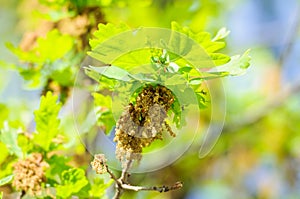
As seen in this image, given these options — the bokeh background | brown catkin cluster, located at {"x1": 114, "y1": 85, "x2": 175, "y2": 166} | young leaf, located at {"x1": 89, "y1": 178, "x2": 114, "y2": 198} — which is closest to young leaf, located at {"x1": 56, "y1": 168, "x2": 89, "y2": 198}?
young leaf, located at {"x1": 89, "y1": 178, "x2": 114, "y2": 198}

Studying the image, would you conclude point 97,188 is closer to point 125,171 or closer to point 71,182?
point 71,182

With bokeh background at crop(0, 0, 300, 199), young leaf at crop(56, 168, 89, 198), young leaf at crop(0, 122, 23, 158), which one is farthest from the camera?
bokeh background at crop(0, 0, 300, 199)

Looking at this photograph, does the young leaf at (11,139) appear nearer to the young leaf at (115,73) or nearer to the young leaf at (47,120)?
the young leaf at (47,120)

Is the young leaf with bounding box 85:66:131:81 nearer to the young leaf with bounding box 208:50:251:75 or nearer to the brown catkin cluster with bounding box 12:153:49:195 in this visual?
the young leaf with bounding box 208:50:251:75

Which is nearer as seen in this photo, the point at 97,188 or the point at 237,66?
the point at 237,66

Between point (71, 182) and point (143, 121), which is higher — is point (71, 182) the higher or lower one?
the lower one

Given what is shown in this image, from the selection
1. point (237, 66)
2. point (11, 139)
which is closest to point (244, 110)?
point (11, 139)

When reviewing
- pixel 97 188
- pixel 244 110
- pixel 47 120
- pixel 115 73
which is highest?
pixel 115 73

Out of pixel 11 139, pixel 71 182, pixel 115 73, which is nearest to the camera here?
pixel 115 73
